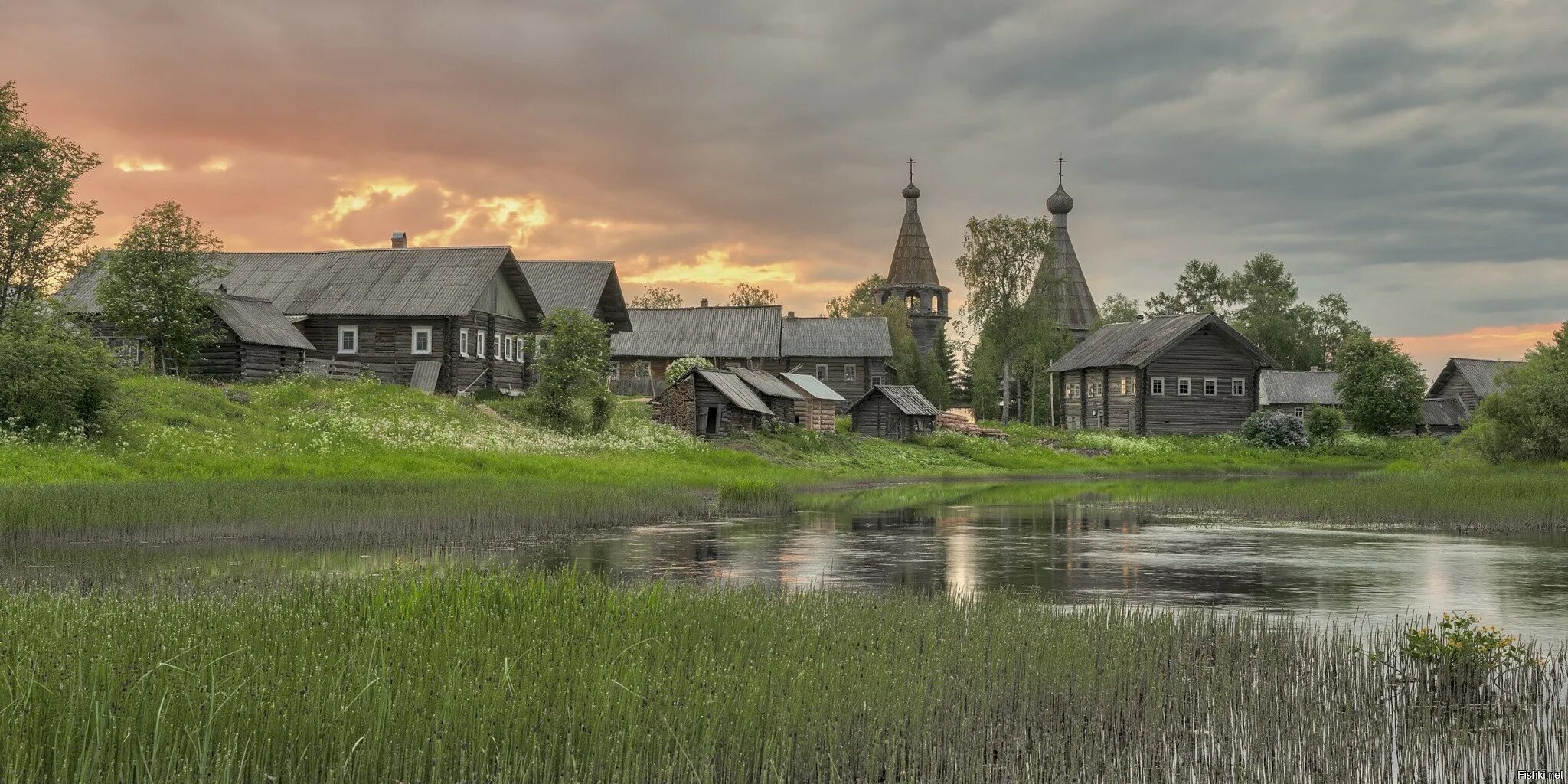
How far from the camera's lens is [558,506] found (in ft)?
86.4

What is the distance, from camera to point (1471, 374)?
7425cm

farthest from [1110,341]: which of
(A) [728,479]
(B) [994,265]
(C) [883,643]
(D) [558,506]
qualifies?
(C) [883,643]

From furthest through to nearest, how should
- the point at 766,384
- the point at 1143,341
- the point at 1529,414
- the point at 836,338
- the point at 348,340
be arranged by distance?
1. the point at 836,338
2. the point at 1143,341
3. the point at 766,384
4. the point at 348,340
5. the point at 1529,414

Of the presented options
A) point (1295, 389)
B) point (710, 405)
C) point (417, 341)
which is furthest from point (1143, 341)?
point (417, 341)

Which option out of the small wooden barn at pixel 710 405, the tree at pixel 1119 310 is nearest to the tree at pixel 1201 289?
the tree at pixel 1119 310

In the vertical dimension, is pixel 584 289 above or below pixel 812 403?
above

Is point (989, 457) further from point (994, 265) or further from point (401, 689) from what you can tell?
point (401, 689)

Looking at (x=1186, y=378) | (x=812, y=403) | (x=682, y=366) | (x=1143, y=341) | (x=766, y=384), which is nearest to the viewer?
(x=766, y=384)

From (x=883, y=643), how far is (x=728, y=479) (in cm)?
2966

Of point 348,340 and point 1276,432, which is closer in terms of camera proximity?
point 348,340

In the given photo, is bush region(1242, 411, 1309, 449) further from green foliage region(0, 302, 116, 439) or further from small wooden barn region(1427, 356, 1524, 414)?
green foliage region(0, 302, 116, 439)

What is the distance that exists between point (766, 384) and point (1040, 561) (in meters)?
36.8

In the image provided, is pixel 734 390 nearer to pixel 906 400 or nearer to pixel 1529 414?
pixel 906 400

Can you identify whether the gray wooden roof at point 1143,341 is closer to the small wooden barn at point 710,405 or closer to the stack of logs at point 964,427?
the stack of logs at point 964,427
